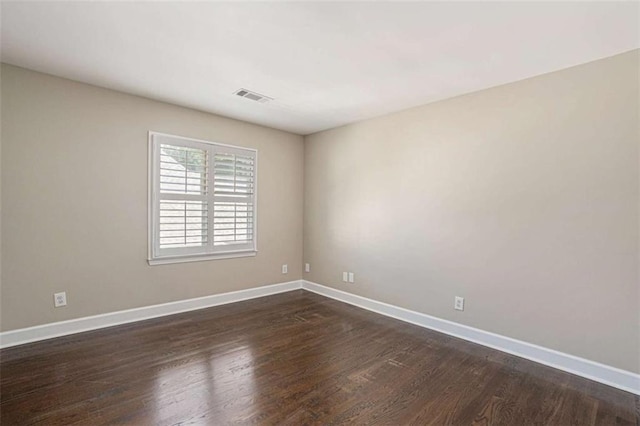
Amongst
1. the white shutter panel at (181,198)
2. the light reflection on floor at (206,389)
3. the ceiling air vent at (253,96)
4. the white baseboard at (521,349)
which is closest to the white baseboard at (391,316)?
the white baseboard at (521,349)

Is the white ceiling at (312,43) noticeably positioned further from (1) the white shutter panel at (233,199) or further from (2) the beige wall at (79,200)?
(1) the white shutter panel at (233,199)

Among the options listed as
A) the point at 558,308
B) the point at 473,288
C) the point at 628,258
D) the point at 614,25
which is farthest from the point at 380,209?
the point at 614,25

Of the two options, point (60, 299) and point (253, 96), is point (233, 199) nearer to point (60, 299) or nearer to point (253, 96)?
point (253, 96)

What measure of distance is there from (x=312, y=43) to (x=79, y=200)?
8.78 feet

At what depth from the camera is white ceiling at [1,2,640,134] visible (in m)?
1.88

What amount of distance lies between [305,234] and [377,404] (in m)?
3.14

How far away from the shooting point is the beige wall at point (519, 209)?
2.29 meters

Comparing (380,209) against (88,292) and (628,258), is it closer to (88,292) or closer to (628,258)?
(628,258)

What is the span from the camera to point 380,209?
3.88 metres

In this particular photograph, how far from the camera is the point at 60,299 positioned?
2953mm

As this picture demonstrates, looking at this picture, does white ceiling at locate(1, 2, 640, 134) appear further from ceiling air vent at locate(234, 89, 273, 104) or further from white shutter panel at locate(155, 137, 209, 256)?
white shutter panel at locate(155, 137, 209, 256)

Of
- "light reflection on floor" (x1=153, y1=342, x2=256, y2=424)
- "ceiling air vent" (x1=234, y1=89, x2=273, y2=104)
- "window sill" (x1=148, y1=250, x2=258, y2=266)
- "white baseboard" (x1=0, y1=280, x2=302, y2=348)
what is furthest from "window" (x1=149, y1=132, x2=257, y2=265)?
"light reflection on floor" (x1=153, y1=342, x2=256, y2=424)

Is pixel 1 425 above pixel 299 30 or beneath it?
beneath

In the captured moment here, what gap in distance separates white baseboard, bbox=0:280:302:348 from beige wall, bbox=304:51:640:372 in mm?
1651
